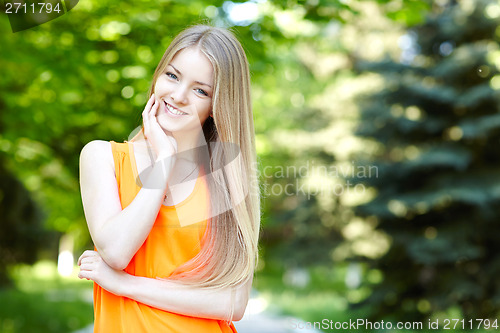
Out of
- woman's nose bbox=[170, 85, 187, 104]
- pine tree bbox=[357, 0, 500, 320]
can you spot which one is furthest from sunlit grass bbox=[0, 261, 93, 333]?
woman's nose bbox=[170, 85, 187, 104]

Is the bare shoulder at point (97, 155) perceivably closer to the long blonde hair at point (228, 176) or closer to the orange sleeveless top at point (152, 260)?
the orange sleeveless top at point (152, 260)

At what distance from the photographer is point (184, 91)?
1836 millimetres

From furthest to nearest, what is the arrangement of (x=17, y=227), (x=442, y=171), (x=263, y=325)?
(x=17, y=227) → (x=442, y=171) → (x=263, y=325)

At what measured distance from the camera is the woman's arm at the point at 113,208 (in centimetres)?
167

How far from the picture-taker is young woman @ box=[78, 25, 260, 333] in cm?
174

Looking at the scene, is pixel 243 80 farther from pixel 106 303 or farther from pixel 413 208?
pixel 413 208

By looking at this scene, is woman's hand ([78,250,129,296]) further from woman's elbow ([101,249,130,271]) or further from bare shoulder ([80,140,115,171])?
bare shoulder ([80,140,115,171])

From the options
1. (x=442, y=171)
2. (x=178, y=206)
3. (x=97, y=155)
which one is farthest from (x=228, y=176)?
(x=442, y=171)

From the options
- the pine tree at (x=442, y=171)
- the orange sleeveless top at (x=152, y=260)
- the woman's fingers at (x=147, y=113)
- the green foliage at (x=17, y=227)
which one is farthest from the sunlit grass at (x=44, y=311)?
the woman's fingers at (x=147, y=113)

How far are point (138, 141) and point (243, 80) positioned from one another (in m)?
0.41

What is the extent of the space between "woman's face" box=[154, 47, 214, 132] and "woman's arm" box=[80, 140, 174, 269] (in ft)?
0.54

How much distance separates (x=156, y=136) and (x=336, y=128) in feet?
45.9

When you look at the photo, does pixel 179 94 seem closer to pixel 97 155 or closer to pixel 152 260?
pixel 97 155

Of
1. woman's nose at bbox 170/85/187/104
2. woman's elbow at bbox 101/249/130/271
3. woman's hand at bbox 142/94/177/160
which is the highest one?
woman's nose at bbox 170/85/187/104
